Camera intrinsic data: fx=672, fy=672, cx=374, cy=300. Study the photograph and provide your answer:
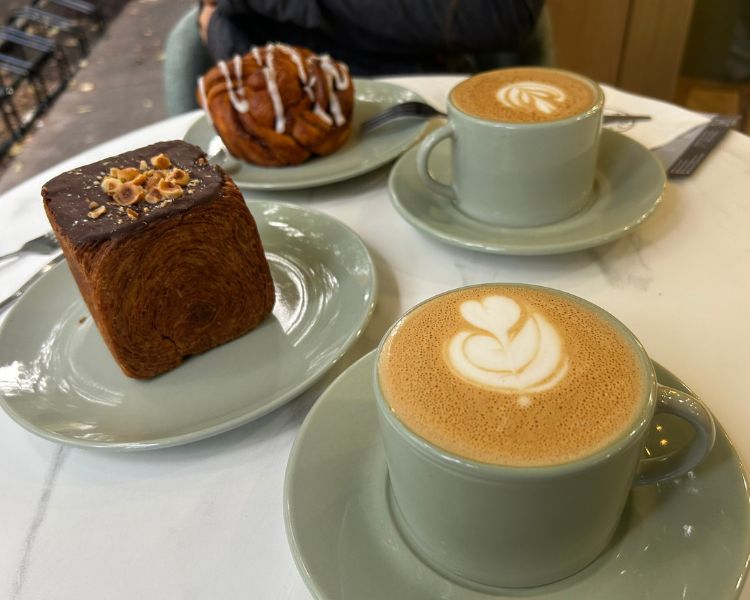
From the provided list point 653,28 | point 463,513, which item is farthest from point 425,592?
point 653,28

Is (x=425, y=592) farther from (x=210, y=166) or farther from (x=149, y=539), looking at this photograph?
(x=210, y=166)

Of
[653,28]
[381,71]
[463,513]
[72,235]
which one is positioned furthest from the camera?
[653,28]

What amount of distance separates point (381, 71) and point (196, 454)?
1.20 meters

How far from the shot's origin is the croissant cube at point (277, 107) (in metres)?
1.04

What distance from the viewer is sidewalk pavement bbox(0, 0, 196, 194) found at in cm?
288

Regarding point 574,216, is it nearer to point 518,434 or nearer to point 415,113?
point 415,113

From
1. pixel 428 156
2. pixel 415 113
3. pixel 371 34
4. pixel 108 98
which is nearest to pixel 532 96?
pixel 428 156

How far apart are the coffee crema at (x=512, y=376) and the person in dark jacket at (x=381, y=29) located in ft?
3.63

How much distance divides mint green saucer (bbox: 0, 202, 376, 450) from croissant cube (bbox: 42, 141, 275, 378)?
0.03 m

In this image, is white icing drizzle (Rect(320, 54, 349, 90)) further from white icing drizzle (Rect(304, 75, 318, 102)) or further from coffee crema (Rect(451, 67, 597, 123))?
coffee crema (Rect(451, 67, 597, 123))

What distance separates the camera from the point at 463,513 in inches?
16.9

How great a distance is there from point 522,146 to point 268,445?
1.44 feet

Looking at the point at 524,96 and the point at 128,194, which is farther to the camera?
the point at 524,96

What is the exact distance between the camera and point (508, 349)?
0.47m
